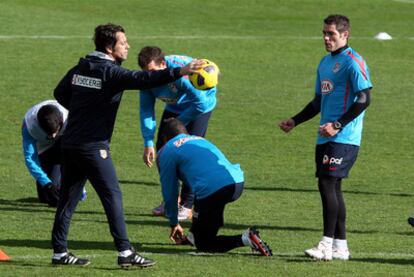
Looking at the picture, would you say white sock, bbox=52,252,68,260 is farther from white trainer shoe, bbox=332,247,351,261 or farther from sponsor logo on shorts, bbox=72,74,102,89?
white trainer shoe, bbox=332,247,351,261

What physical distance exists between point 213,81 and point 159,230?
6.71ft

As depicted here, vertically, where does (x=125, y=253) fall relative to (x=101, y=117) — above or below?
below

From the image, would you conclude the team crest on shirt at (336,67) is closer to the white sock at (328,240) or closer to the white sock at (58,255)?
the white sock at (328,240)

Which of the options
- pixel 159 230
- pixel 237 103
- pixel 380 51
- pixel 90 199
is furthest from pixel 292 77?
pixel 159 230

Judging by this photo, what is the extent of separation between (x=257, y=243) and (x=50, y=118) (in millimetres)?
3672

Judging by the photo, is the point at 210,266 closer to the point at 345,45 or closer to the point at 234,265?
the point at 234,265

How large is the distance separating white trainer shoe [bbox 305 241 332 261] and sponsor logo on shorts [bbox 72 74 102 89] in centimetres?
250

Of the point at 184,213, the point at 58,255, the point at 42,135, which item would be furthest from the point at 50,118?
the point at 58,255

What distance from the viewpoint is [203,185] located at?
11.1 metres

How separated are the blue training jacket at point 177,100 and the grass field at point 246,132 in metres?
1.08

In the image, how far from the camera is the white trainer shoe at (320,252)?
10812 mm

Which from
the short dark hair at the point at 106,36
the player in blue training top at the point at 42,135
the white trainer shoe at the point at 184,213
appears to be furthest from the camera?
the player in blue training top at the point at 42,135

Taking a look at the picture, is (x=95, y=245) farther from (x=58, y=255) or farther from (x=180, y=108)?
(x=180, y=108)

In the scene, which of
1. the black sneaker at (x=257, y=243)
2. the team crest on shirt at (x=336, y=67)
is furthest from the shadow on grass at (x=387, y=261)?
the team crest on shirt at (x=336, y=67)
